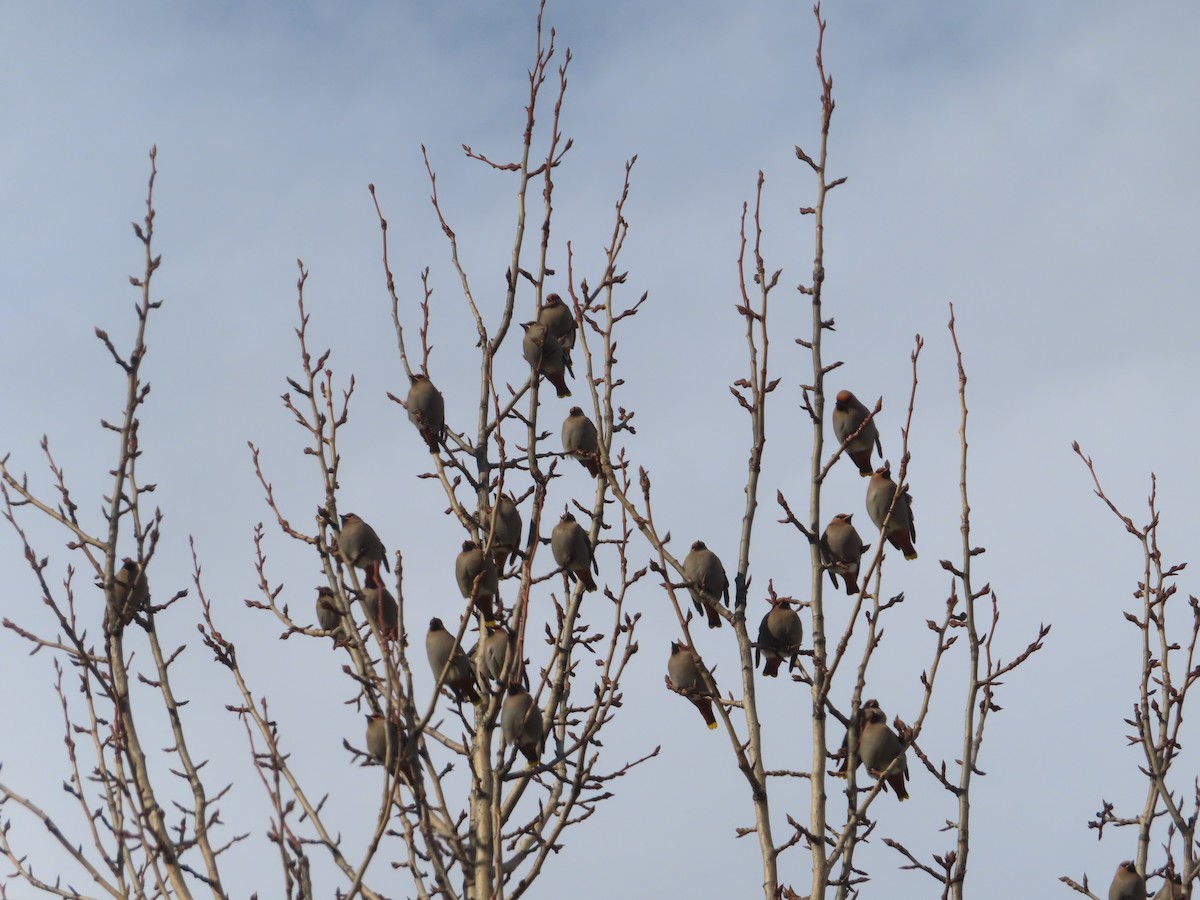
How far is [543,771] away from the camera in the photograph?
5.18m

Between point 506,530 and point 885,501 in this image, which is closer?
point 885,501

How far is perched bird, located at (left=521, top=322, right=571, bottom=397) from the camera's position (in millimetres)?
6723

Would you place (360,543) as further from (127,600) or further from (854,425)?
(854,425)

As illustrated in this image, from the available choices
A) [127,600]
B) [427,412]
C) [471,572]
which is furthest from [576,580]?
[127,600]

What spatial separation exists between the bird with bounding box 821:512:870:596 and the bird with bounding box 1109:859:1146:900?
1.65 meters

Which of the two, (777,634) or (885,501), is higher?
(885,501)

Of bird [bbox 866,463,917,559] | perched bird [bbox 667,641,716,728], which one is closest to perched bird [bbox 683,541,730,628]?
perched bird [bbox 667,641,716,728]

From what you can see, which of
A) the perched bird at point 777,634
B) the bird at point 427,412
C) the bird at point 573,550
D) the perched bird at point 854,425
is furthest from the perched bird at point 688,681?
the bird at point 427,412

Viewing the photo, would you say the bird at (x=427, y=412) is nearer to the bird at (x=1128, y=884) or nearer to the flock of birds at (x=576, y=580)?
the flock of birds at (x=576, y=580)

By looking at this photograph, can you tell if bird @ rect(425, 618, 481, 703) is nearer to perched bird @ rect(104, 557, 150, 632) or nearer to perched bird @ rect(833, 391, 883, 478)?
perched bird @ rect(104, 557, 150, 632)

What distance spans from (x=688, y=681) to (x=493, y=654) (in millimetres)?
794

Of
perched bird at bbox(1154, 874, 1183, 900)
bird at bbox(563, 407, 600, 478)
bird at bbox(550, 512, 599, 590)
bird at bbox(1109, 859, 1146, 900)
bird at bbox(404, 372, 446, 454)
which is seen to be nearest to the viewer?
perched bird at bbox(1154, 874, 1183, 900)

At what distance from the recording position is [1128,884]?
5.66 m

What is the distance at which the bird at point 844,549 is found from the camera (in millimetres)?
5250
